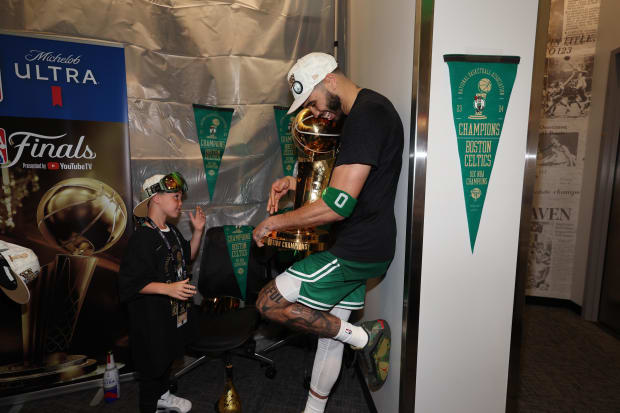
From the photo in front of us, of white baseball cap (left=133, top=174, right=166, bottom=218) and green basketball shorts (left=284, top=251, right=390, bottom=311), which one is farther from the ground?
white baseball cap (left=133, top=174, right=166, bottom=218)

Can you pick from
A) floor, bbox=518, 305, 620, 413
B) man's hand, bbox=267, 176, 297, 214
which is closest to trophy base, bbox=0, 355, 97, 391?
man's hand, bbox=267, 176, 297, 214

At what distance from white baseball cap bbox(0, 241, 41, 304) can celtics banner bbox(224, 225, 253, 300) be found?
3.80 ft

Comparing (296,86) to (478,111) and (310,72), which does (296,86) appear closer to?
(310,72)

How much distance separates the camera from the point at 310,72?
1.46 meters

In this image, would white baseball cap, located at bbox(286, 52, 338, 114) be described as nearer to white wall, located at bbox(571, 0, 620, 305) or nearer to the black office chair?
the black office chair

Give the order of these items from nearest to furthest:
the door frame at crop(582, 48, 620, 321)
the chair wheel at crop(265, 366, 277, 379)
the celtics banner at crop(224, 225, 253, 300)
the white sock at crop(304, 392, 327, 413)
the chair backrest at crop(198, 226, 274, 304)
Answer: the white sock at crop(304, 392, 327, 413) < the chair wheel at crop(265, 366, 277, 379) < the chair backrest at crop(198, 226, 274, 304) < the celtics banner at crop(224, 225, 253, 300) < the door frame at crop(582, 48, 620, 321)

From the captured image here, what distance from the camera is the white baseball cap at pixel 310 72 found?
57.4 inches

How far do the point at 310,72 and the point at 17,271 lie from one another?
1442mm

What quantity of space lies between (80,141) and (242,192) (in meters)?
1.05

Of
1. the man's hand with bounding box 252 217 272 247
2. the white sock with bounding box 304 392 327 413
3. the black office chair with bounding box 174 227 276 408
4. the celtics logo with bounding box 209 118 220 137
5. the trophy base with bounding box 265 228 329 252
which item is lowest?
the white sock with bounding box 304 392 327 413

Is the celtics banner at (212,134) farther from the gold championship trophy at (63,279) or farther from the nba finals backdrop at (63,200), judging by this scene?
the gold championship trophy at (63,279)

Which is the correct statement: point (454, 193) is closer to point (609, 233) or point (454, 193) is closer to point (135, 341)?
point (135, 341)

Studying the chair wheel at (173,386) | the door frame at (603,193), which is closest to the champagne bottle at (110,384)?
the chair wheel at (173,386)

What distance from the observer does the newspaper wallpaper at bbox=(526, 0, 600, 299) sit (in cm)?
304
